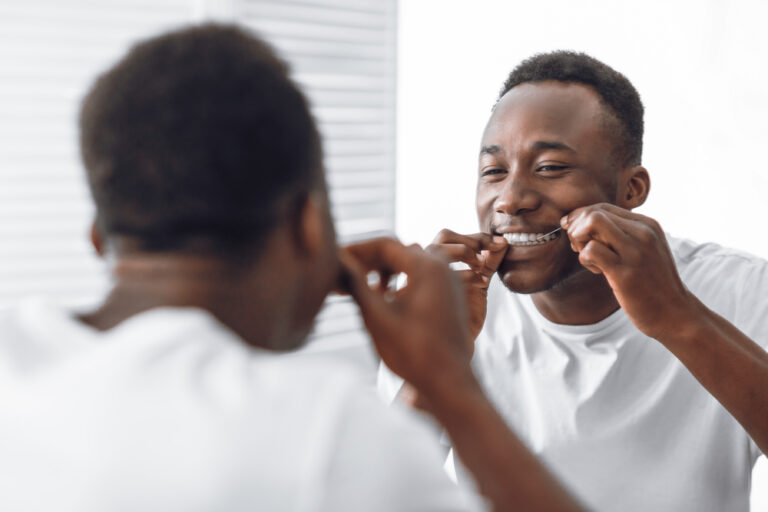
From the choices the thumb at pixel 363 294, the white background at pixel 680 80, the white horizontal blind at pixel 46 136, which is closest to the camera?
the thumb at pixel 363 294

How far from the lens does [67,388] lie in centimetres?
47

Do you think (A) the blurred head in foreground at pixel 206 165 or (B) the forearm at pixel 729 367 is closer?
(A) the blurred head in foreground at pixel 206 165

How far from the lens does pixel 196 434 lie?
0.43m

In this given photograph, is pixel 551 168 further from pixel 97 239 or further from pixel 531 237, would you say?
pixel 97 239

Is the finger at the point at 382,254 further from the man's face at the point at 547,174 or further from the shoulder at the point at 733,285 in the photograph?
the shoulder at the point at 733,285

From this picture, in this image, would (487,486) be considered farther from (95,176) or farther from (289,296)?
(95,176)

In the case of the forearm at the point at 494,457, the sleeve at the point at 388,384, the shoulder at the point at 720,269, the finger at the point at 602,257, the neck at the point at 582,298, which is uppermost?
the forearm at the point at 494,457

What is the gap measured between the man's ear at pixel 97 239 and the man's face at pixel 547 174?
0.79 meters

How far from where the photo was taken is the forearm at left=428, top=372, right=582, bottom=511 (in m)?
0.53

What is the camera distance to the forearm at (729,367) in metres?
1.01

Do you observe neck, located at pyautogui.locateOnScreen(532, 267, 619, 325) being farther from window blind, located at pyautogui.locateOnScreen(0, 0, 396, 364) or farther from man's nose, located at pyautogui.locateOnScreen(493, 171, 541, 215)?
window blind, located at pyautogui.locateOnScreen(0, 0, 396, 364)

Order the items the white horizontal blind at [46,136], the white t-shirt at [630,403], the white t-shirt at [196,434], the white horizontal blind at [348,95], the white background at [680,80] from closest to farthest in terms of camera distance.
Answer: the white t-shirt at [196,434], the white t-shirt at [630,403], the white background at [680,80], the white horizontal blind at [46,136], the white horizontal blind at [348,95]

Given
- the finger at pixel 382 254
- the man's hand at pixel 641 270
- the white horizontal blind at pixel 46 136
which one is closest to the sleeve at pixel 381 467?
the finger at pixel 382 254

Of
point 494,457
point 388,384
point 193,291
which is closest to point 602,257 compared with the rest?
point 388,384
